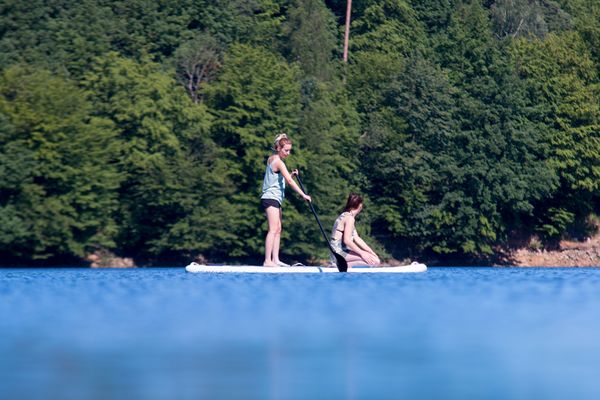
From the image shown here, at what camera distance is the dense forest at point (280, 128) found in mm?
50656

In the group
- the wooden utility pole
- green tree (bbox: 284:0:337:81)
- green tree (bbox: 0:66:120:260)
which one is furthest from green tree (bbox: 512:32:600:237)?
green tree (bbox: 0:66:120:260)

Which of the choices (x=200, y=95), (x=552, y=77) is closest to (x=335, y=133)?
(x=200, y=95)

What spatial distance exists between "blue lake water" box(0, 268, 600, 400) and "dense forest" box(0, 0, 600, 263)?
31318 mm

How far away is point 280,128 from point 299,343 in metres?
46.3

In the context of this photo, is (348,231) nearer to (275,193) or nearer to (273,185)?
(275,193)

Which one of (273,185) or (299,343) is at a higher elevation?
(299,343)

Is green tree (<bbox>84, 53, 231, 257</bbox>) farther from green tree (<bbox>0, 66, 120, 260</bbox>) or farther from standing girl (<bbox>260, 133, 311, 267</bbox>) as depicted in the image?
standing girl (<bbox>260, 133, 311, 267</bbox>)

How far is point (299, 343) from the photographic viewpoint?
457 inches

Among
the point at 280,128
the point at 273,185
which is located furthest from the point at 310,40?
the point at 273,185

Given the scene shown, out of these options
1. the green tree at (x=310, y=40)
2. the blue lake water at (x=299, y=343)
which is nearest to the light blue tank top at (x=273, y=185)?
the blue lake water at (x=299, y=343)

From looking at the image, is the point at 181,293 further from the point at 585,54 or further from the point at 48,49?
the point at 585,54

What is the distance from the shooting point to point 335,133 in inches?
2413

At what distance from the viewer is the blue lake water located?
9.17 meters

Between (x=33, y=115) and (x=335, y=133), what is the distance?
15688 mm
